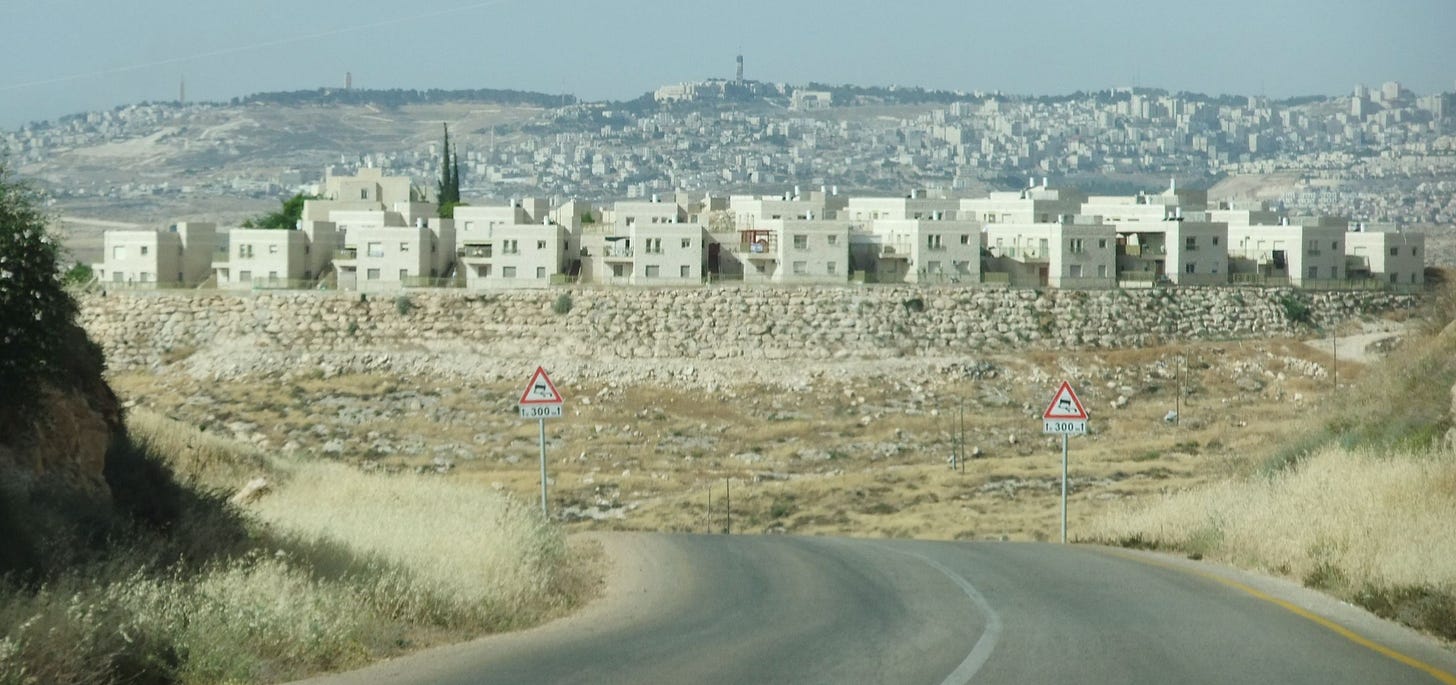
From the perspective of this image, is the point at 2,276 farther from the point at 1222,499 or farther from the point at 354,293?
the point at 354,293

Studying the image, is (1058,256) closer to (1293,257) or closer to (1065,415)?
(1293,257)

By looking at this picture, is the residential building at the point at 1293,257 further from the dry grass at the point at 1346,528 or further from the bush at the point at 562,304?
the dry grass at the point at 1346,528

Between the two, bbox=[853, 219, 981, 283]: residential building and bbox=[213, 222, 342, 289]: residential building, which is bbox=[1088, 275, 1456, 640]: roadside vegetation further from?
bbox=[213, 222, 342, 289]: residential building

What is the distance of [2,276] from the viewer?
1501cm

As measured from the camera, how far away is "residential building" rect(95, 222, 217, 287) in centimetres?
8706

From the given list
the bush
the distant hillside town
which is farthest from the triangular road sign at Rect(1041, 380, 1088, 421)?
the distant hillside town

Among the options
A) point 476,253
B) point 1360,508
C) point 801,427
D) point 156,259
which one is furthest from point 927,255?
point 1360,508

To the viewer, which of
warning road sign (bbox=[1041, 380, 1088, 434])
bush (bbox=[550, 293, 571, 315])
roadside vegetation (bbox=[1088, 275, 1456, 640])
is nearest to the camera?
roadside vegetation (bbox=[1088, 275, 1456, 640])

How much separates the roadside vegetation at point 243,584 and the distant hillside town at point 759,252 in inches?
2357

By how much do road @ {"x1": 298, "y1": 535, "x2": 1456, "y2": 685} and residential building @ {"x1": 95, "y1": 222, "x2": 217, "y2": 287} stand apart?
72322mm

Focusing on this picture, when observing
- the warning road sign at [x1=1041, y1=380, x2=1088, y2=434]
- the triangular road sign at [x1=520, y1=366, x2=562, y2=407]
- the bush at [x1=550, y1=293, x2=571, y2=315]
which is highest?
the bush at [x1=550, y1=293, x2=571, y2=315]

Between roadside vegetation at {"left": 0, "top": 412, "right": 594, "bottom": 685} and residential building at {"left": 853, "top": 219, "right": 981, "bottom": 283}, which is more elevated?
residential building at {"left": 853, "top": 219, "right": 981, "bottom": 283}

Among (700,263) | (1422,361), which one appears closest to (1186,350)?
(700,263)

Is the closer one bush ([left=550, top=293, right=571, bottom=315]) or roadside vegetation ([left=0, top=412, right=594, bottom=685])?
roadside vegetation ([left=0, top=412, right=594, bottom=685])
